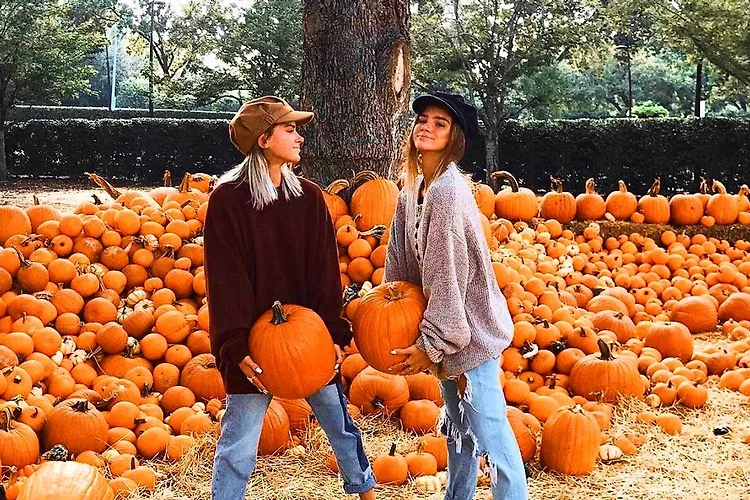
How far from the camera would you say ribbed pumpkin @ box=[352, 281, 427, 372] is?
106 inches

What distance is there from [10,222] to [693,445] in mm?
4568

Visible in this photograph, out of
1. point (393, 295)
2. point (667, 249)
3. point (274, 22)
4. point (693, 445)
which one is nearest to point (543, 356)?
point (693, 445)

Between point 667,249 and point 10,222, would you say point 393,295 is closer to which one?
point 10,222

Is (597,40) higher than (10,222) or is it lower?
higher

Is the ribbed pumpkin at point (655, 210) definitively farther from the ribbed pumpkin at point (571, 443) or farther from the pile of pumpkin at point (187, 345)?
the ribbed pumpkin at point (571, 443)

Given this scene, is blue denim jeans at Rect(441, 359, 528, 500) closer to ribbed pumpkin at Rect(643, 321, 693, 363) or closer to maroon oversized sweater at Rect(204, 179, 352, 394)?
maroon oversized sweater at Rect(204, 179, 352, 394)

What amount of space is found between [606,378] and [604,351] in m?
0.16

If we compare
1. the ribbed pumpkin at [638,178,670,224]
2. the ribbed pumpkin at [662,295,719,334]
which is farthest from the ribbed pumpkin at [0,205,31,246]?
the ribbed pumpkin at [638,178,670,224]

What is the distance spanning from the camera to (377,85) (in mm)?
5957

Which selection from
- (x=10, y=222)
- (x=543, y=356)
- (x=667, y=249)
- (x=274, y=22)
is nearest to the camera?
(x=543, y=356)

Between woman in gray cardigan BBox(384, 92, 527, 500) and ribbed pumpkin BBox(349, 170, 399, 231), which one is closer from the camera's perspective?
woman in gray cardigan BBox(384, 92, 527, 500)

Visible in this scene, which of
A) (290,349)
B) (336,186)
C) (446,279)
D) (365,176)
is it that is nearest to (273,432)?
(290,349)

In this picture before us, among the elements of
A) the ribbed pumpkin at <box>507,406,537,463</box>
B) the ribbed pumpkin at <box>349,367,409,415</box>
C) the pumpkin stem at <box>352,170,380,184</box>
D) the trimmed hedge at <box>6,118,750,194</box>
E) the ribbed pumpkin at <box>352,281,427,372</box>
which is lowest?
the ribbed pumpkin at <box>507,406,537,463</box>

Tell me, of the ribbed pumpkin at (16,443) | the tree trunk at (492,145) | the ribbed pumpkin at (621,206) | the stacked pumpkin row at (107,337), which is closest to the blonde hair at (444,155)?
the stacked pumpkin row at (107,337)
